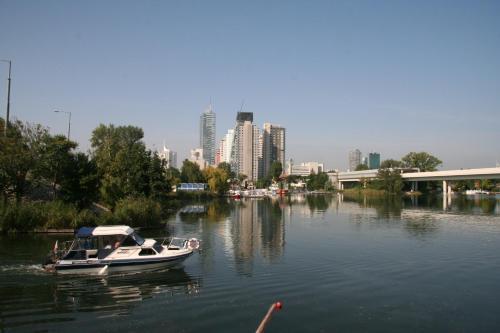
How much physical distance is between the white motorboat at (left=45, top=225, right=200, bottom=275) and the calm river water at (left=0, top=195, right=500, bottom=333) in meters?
0.85

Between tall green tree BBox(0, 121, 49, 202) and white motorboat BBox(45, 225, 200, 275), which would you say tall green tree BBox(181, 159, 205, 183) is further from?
white motorboat BBox(45, 225, 200, 275)

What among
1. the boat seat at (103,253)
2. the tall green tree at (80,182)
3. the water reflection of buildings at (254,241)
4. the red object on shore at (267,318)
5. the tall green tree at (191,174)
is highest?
the tall green tree at (191,174)

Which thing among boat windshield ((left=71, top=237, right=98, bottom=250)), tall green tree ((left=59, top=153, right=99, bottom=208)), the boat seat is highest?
tall green tree ((left=59, top=153, right=99, bottom=208))

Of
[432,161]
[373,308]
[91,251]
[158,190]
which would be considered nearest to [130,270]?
[91,251]

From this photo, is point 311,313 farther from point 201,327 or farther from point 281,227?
point 281,227

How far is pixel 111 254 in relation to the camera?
2816 centimetres

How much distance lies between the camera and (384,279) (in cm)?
2636

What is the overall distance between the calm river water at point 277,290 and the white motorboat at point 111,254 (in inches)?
33.5

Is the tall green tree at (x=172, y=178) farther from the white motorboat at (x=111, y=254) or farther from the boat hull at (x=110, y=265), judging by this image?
the boat hull at (x=110, y=265)

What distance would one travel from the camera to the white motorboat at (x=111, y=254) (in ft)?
88.3

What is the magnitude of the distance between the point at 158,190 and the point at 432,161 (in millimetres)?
162271

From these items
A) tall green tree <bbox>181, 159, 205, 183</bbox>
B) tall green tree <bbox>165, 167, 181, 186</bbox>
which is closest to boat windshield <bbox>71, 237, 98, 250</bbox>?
tall green tree <bbox>165, 167, 181, 186</bbox>

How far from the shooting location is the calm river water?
18688 mm

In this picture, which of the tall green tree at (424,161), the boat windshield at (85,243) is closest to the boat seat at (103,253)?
the boat windshield at (85,243)
